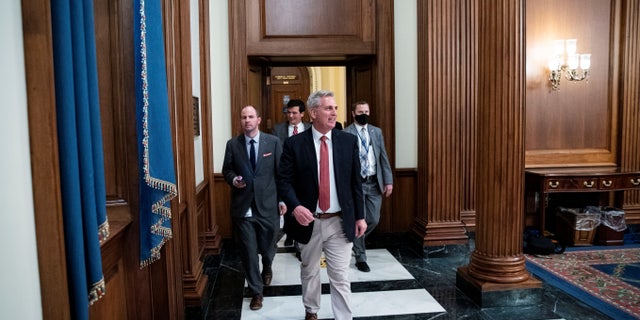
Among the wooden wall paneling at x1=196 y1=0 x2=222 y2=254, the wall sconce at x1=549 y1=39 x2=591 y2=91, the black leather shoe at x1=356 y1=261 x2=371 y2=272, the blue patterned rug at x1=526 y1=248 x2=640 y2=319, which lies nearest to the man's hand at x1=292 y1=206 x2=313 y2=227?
the black leather shoe at x1=356 y1=261 x2=371 y2=272

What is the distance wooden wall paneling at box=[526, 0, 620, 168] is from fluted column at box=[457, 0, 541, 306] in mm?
2639

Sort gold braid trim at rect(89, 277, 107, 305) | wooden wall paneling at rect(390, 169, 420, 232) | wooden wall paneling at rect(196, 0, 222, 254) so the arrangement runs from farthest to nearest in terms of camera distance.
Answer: wooden wall paneling at rect(390, 169, 420, 232), wooden wall paneling at rect(196, 0, 222, 254), gold braid trim at rect(89, 277, 107, 305)

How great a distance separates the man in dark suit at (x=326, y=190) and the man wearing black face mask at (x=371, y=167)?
1470 mm

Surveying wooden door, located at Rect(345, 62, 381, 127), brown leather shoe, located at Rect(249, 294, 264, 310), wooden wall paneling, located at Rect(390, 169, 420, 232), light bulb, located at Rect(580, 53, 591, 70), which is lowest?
brown leather shoe, located at Rect(249, 294, 264, 310)

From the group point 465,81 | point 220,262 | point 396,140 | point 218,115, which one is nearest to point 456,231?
point 396,140

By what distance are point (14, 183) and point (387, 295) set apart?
3191 mm

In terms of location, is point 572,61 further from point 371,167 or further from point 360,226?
point 360,226

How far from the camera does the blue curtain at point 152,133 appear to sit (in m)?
2.25

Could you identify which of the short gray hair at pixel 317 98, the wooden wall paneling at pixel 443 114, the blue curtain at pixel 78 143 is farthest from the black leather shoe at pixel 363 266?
the blue curtain at pixel 78 143

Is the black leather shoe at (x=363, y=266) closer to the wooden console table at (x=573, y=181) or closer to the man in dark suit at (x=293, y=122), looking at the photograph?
the man in dark suit at (x=293, y=122)

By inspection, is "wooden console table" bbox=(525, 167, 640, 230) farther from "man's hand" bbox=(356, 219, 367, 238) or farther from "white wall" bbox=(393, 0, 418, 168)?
"man's hand" bbox=(356, 219, 367, 238)

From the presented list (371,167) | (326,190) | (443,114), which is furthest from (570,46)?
(326,190)

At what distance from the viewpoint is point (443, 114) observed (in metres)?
5.16

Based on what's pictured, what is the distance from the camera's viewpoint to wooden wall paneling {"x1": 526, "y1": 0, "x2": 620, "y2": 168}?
5945 mm
